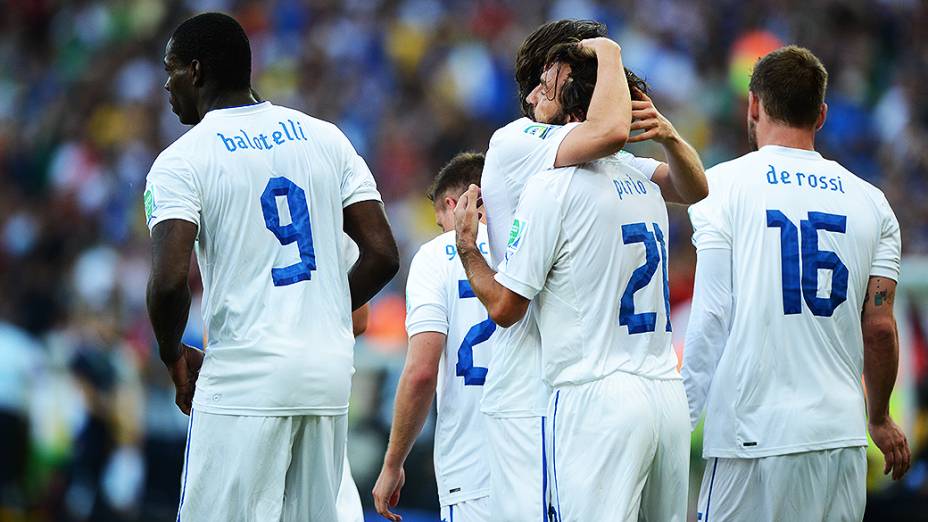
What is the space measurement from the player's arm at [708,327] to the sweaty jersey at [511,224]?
0.57m

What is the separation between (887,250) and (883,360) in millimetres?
462

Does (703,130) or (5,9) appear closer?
(703,130)

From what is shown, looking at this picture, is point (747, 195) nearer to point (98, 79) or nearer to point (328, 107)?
point (328, 107)

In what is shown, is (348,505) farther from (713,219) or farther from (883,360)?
(883,360)

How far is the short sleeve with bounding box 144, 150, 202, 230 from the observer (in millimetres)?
4906

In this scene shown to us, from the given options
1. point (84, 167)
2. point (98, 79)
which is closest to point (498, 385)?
point (84, 167)

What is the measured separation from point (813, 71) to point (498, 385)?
187 centimetres

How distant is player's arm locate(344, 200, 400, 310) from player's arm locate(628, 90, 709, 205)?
41.5 inches

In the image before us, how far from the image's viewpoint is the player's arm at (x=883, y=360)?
224 inches

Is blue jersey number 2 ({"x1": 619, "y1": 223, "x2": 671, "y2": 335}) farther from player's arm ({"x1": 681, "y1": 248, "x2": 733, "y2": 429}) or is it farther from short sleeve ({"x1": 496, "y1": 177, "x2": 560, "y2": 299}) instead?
player's arm ({"x1": 681, "y1": 248, "x2": 733, "y2": 429})

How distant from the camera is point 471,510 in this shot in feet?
19.7

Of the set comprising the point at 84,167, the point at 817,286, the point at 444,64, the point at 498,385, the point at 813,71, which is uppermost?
the point at 444,64

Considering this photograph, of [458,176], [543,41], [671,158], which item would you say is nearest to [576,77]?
[543,41]

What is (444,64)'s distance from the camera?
15.8 m
